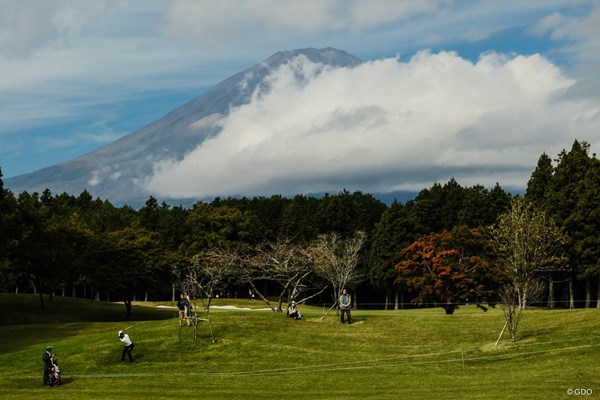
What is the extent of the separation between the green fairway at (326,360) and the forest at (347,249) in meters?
5.86

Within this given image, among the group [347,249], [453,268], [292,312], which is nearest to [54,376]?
[292,312]

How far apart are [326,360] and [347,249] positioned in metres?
34.3

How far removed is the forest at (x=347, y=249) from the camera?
257 feet

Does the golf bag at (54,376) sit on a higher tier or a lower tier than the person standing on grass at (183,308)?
lower

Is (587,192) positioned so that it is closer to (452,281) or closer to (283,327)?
(452,281)

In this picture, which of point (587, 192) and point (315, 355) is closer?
point (315, 355)

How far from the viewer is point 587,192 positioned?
83.3 metres

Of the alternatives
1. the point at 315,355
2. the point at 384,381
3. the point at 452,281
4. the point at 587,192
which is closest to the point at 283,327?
the point at 315,355

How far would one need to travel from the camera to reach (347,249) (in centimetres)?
7731

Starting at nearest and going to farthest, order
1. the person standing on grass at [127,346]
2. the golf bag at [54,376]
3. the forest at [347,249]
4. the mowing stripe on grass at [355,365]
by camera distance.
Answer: the mowing stripe on grass at [355,365], the golf bag at [54,376], the person standing on grass at [127,346], the forest at [347,249]

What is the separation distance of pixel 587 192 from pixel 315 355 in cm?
5027

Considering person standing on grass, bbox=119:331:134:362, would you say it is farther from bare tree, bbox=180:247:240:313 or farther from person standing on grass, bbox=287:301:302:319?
person standing on grass, bbox=287:301:302:319

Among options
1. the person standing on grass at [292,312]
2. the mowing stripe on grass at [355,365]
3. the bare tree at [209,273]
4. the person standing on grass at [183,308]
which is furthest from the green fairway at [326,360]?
the bare tree at [209,273]

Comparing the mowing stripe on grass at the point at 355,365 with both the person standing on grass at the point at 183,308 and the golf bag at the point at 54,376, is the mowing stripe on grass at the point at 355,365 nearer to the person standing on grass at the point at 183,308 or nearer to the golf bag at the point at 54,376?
the golf bag at the point at 54,376
